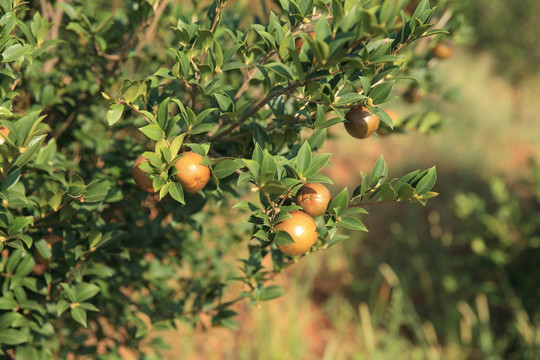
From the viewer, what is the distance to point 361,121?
0.90 m

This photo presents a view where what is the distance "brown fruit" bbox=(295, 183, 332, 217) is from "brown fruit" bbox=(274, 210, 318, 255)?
0.03 meters

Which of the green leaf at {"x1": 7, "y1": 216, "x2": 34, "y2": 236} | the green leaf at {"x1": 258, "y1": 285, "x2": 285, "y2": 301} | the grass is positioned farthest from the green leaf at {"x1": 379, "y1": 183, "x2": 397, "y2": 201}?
the grass

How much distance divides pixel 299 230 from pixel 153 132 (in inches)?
Result: 12.6

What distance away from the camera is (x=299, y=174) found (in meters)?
0.82

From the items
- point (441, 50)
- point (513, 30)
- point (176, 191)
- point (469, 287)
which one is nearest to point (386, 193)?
point (176, 191)

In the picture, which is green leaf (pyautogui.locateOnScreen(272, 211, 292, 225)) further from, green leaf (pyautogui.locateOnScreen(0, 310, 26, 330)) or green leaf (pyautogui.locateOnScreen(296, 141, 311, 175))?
green leaf (pyautogui.locateOnScreen(0, 310, 26, 330))

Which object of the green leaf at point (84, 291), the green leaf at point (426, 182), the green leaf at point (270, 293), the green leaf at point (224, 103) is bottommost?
the green leaf at point (270, 293)

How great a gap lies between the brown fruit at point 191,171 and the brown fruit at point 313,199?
19cm

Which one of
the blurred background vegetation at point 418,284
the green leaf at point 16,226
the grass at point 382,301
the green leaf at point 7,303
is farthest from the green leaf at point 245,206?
the grass at point 382,301

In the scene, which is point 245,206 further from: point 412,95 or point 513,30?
point 513,30

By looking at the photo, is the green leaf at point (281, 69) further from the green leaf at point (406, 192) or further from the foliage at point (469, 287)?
the foliage at point (469, 287)

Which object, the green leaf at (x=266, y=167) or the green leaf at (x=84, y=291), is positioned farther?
the green leaf at (x=84, y=291)

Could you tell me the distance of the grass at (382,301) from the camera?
2951 millimetres

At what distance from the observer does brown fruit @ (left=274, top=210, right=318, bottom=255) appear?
80 centimetres
